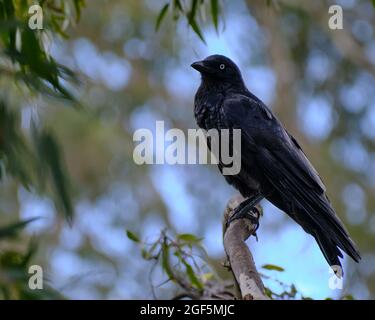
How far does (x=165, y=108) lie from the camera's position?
13539 millimetres

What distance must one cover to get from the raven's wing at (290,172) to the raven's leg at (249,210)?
0.13 m

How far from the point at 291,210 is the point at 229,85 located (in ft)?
3.65

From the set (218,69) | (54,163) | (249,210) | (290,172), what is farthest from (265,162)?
(54,163)

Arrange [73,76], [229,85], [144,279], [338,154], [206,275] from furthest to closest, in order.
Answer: [338,154]
[144,279]
[229,85]
[206,275]
[73,76]

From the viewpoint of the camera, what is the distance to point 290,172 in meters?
4.73

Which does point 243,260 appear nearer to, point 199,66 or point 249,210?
point 249,210

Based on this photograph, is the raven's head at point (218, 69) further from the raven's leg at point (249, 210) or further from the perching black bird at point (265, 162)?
the raven's leg at point (249, 210)

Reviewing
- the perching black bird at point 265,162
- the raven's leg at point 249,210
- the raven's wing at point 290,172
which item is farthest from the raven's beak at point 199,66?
the raven's leg at point 249,210

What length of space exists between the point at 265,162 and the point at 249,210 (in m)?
0.32

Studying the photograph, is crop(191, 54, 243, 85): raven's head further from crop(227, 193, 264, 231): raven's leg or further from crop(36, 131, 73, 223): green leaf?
crop(36, 131, 73, 223): green leaf

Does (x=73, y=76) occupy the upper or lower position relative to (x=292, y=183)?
lower

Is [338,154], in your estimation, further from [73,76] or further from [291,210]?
[73,76]

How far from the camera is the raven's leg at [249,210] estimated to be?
14.9 feet

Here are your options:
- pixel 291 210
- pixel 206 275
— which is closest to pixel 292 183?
pixel 291 210
